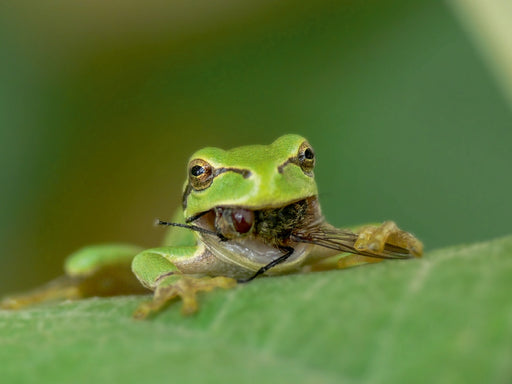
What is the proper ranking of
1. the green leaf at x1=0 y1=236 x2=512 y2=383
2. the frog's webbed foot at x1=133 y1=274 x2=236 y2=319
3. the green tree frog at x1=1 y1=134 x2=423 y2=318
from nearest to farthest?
the green leaf at x1=0 y1=236 x2=512 y2=383 < the frog's webbed foot at x1=133 y1=274 x2=236 y2=319 < the green tree frog at x1=1 y1=134 x2=423 y2=318

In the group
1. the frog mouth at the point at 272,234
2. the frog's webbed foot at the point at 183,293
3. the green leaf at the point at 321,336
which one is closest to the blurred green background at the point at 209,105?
the frog mouth at the point at 272,234

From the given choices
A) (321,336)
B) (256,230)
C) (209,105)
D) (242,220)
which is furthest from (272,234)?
(209,105)

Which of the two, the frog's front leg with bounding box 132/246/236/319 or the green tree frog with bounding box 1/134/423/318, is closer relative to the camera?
the frog's front leg with bounding box 132/246/236/319

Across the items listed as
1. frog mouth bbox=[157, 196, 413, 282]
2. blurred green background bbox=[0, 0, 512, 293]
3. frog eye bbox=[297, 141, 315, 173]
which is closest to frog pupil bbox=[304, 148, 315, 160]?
frog eye bbox=[297, 141, 315, 173]

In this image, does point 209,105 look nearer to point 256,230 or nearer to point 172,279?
point 256,230

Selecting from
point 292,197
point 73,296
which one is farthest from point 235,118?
point 292,197

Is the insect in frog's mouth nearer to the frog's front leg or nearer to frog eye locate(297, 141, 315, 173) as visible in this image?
frog eye locate(297, 141, 315, 173)

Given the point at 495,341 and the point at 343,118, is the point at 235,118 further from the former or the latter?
the point at 495,341
